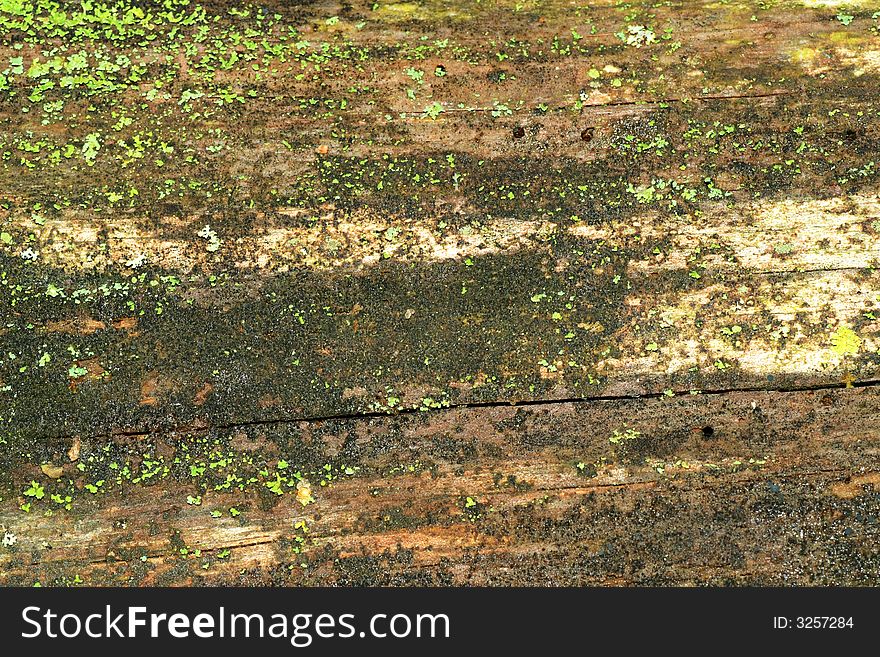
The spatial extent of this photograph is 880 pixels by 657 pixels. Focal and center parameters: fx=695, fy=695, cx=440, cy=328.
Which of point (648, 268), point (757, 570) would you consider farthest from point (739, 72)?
point (757, 570)

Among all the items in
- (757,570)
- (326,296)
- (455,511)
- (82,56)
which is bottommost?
(757,570)

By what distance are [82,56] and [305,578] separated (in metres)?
1.97

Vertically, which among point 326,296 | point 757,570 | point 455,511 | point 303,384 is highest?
point 326,296

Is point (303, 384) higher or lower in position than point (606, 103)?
lower

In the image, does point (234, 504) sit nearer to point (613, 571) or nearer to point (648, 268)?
point (613, 571)

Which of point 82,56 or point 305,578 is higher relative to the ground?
point 82,56

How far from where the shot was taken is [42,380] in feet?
7.45

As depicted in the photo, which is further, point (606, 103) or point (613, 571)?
point (606, 103)

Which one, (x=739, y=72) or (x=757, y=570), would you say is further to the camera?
(x=739, y=72)

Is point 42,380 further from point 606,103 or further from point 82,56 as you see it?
point 606,103

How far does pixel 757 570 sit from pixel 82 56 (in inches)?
114

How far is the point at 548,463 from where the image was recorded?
2305 mm

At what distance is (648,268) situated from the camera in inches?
91.2

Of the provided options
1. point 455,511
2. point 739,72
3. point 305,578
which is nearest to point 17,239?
point 305,578
